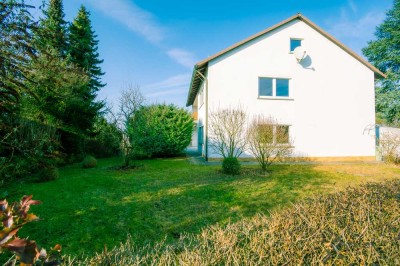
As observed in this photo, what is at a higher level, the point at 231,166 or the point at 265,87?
the point at 265,87

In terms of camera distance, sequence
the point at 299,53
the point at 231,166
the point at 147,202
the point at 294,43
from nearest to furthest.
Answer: the point at 147,202 < the point at 231,166 < the point at 299,53 < the point at 294,43

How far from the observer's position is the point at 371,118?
1578cm

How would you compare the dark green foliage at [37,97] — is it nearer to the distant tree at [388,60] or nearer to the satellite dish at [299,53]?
the satellite dish at [299,53]

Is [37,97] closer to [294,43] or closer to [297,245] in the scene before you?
[297,245]

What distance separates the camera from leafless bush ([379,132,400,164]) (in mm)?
13531

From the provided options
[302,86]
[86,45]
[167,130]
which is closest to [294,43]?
[302,86]

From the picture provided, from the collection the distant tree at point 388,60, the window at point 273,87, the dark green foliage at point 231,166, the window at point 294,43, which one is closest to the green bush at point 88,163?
the dark green foliage at point 231,166

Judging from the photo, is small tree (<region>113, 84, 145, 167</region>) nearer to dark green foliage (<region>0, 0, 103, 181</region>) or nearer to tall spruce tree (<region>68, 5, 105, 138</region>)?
dark green foliage (<region>0, 0, 103, 181</region>)

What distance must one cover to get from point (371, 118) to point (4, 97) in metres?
19.4

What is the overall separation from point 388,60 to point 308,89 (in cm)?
1966

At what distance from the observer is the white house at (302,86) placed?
14664 millimetres

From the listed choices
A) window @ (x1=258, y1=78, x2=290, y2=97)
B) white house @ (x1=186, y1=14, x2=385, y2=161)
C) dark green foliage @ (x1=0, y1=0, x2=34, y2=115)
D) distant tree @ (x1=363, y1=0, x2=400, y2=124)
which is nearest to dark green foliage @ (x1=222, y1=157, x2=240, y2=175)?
white house @ (x1=186, y1=14, x2=385, y2=161)

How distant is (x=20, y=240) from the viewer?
992 millimetres

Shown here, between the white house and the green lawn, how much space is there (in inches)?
218
